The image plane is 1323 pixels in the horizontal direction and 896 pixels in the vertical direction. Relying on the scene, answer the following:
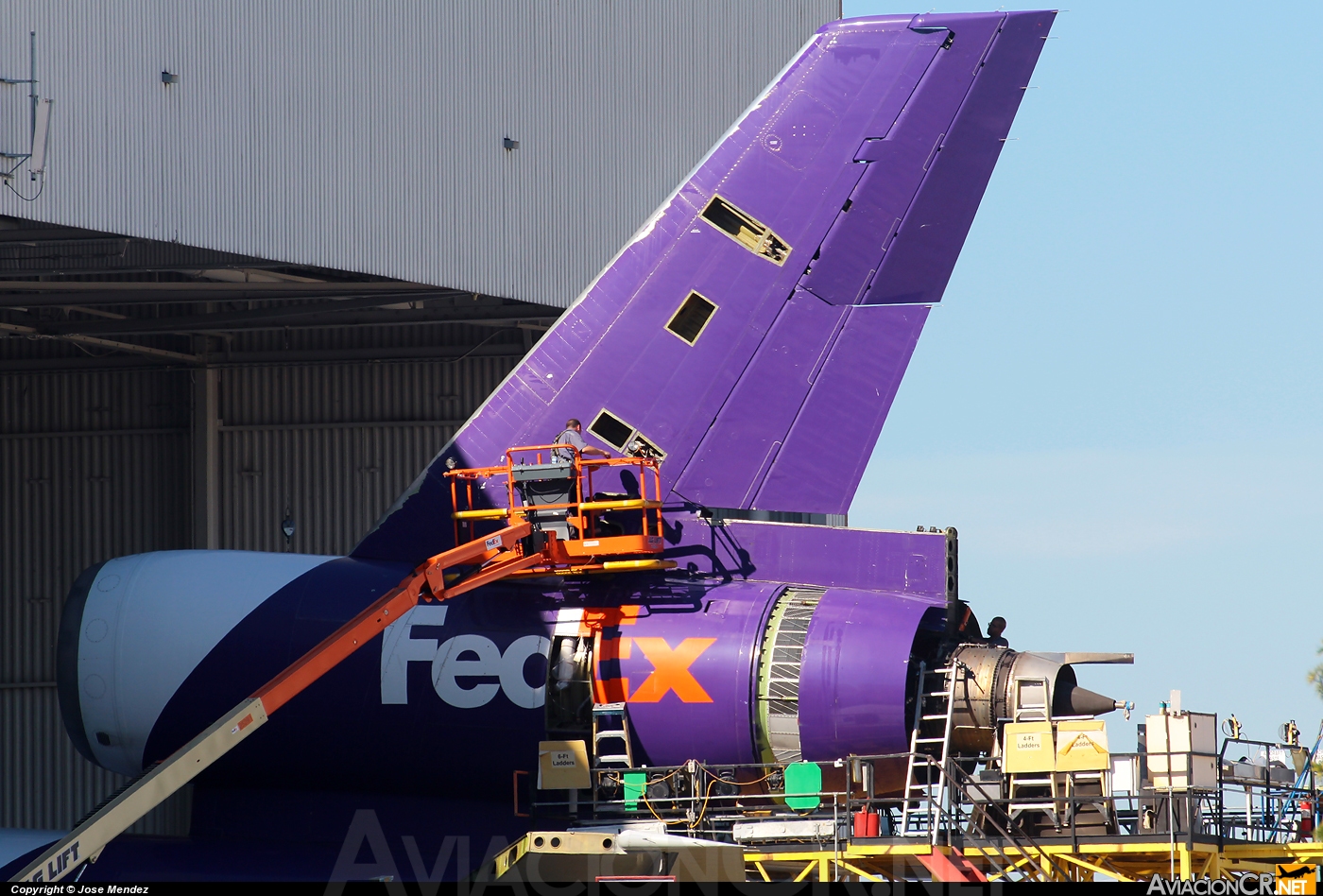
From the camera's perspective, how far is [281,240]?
25219 mm

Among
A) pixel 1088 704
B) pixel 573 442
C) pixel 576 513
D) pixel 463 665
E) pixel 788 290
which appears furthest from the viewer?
pixel 788 290

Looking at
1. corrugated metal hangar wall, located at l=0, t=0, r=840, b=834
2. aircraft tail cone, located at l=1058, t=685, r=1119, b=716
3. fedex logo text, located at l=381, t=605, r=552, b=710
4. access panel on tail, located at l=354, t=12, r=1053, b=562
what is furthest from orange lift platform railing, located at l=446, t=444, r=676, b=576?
corrugated metal hangar wall, located at l=0, t=0, r=840, b=834

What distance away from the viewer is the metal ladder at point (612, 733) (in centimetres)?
1945

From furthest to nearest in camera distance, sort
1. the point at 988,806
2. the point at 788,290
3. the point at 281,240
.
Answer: the point at 281,240 < the point at 788,290 < the point at 988,806

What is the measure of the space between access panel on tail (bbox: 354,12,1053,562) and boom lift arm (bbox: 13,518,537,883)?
6.31 feet

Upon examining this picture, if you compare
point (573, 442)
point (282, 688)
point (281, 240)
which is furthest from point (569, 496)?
point (281, 240)

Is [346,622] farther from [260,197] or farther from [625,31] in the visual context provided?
[625,31]

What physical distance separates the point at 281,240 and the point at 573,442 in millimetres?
7308

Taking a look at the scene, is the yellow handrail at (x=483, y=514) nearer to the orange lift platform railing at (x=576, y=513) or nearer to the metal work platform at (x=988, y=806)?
the orange lift platform railing at (x=576, y=513)

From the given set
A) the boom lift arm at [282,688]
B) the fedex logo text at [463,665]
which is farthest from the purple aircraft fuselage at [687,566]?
the boom lift arm at [282,688]

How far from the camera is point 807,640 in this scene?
758 inches

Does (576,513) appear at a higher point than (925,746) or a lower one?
higher

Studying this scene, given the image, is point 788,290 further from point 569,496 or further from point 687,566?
point 569,496

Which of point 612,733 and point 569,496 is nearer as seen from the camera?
point 612,733
